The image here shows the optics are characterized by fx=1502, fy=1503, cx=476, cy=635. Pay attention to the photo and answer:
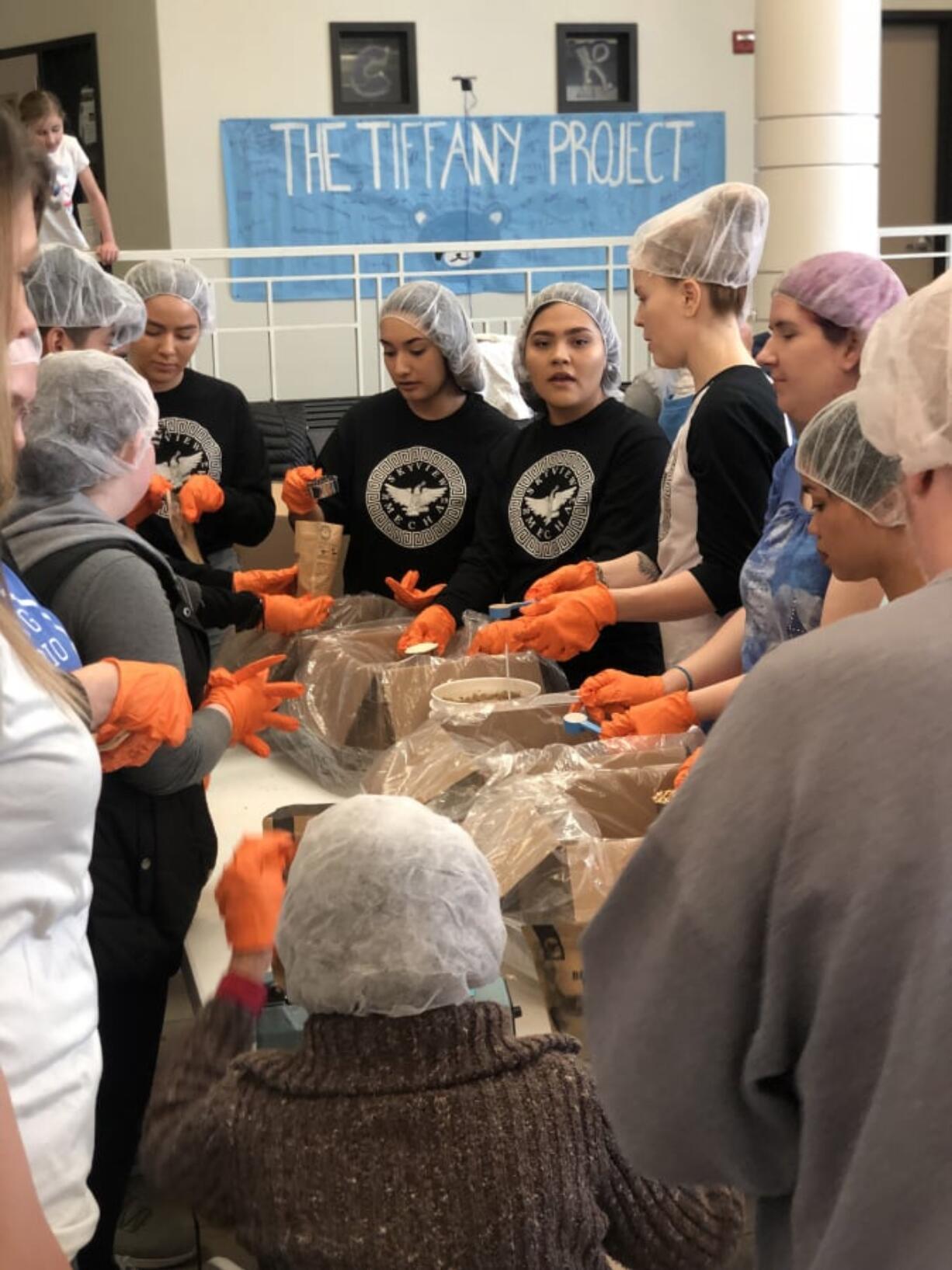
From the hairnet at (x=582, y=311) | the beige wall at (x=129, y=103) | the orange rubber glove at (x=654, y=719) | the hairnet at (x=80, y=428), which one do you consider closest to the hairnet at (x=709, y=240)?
the hairnet at (x=582, y=311)

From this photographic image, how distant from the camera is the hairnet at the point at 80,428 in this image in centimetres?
181

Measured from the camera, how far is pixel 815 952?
78 centimetres

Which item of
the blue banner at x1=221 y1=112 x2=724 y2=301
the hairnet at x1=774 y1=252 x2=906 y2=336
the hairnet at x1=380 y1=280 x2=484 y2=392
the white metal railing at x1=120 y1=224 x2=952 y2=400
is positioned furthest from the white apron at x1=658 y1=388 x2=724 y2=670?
the blue banner at x1=221 y1=112 x2=724 y2=301

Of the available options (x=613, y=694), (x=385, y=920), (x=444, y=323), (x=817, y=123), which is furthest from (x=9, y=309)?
(x=817, y=123)

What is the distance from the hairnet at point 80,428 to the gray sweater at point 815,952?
117cm

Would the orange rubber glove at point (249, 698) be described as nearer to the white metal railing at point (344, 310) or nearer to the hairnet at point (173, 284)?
the hairnet at point (173, 284)

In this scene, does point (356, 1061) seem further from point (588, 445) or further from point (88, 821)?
point (588, 445)

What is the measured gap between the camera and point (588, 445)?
2637 mm

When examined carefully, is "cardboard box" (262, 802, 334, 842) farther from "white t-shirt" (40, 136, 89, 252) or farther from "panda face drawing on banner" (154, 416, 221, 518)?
"white t-shirt" (40, 136, 89, 252)

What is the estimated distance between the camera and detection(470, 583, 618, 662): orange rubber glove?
7.82 feet

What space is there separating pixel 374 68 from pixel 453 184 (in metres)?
0.71

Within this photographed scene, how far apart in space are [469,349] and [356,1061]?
1947 millimetres

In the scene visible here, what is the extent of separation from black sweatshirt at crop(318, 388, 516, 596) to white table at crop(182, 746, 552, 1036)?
1.62 feet

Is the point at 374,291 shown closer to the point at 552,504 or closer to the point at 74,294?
the point at 74,294
